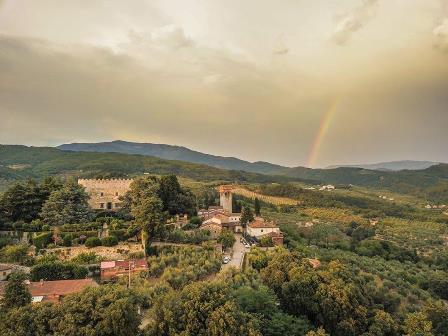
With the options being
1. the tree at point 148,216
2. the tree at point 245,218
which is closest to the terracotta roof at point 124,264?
the tree at point 148,216

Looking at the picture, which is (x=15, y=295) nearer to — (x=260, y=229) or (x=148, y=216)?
(x=148, y=216)

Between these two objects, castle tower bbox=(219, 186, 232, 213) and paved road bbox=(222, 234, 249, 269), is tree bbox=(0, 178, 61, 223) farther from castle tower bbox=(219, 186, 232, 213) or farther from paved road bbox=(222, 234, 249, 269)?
castle tower bbox=(219, 186, 232, 213)

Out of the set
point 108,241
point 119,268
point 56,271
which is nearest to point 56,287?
point 56,271

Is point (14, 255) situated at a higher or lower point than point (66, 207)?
lower

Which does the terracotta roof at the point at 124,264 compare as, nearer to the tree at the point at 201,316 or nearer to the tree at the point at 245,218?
the tree at the point at 201,316

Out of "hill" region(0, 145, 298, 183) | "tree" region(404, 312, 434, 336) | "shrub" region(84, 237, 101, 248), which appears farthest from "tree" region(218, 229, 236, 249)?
"hill" region(0, 145, 298, 183)

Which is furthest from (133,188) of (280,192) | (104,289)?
(280,192)

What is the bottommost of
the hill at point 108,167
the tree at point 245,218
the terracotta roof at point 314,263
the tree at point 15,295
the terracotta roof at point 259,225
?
A: the terracotta roof at point 314,263
